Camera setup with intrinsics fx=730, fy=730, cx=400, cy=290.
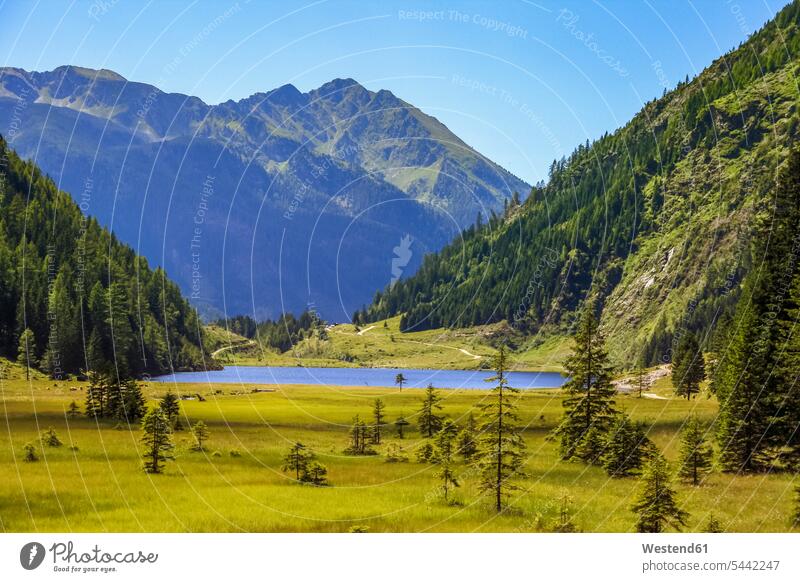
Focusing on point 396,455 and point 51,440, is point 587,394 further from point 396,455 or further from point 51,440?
point 51,440

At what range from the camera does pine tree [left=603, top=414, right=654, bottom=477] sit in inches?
1756

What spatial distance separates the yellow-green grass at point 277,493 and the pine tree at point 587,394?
243 centimetres

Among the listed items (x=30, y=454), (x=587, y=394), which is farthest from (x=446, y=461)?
(x=30, y=454)

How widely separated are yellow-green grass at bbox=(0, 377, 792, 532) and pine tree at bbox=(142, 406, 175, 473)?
2.50 ft

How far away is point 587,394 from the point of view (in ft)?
173

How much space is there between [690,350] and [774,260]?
52.9 meters

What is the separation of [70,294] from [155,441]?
→ 10602 centimetres

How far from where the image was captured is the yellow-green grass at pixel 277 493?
27.0 metres

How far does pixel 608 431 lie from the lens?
5109 cm
